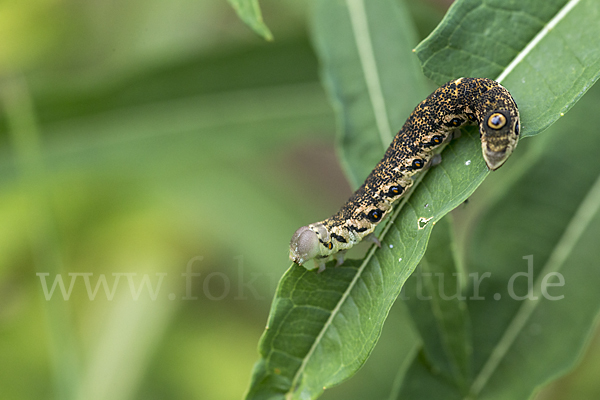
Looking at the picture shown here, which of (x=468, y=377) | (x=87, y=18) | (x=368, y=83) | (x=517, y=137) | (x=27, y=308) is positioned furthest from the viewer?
(x=87, y=18)

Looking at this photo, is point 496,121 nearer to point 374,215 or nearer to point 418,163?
point 418,163

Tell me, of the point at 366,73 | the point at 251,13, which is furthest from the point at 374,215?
the point at 251,13

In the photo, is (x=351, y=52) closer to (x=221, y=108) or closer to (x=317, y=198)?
(x=221, y=108)

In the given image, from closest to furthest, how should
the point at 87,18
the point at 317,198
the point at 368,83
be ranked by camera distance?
the point at 368,83 < the point at 87,18 < the point at 317,198

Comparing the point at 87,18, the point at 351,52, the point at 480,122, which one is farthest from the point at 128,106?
the point at 480,122

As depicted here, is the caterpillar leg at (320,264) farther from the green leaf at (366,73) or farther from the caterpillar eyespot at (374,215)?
the green leaf at (366,73)

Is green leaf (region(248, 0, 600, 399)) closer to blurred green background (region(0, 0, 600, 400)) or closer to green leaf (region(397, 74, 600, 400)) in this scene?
green leaf (region(397, 74, 600, 400))

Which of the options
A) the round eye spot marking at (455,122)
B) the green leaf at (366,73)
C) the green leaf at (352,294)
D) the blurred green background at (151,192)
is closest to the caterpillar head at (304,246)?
the green leaf at (352,294)
